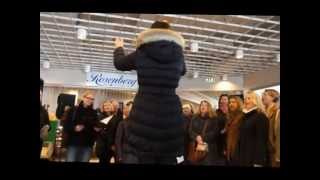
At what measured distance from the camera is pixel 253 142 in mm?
2932

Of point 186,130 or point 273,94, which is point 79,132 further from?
point 273,94

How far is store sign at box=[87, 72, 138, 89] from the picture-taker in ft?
9.43

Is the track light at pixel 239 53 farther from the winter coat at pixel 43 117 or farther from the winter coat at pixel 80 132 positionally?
the winter coat at pixel 43 117

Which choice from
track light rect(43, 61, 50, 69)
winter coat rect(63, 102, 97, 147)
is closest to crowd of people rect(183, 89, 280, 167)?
winter coat rect(63, 102, 97, 147)

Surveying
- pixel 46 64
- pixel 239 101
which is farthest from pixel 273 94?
pixel 46 64

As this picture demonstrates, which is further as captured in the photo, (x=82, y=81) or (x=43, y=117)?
(x=43, y=117)

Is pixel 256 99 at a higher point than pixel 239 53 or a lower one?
lower

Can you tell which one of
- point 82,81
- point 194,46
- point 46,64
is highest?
point 194,46

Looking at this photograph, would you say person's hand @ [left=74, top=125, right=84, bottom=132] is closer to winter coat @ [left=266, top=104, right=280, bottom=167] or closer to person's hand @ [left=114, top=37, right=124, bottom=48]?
person's hand @ [left=114, top=37, right=124, bottom=48]
